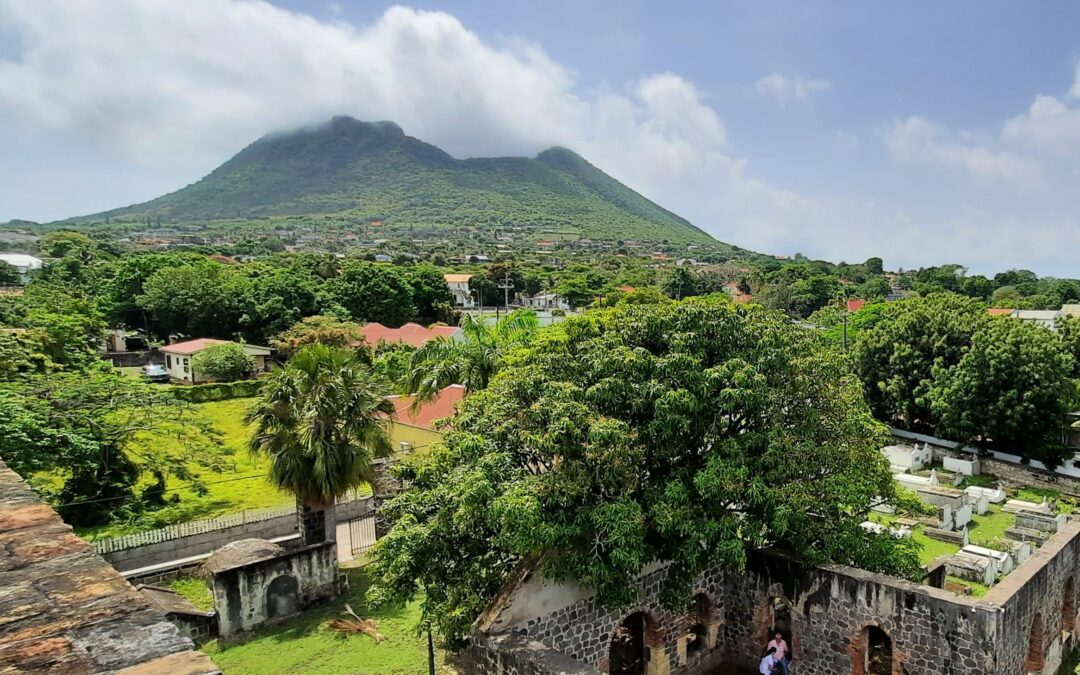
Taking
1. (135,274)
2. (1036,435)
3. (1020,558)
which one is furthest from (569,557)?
(135,274)

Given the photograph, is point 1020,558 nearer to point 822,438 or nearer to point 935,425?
point 822,438

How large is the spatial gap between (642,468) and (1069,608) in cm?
825

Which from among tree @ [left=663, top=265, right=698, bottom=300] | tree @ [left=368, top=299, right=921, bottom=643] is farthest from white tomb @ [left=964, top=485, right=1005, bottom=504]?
tree @ [left=663, top=265, right=698, bottom=300]

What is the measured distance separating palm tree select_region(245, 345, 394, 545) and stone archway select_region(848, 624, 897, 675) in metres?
9.40

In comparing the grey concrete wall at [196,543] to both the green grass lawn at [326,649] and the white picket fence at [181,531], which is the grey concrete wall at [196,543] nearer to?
the white picket fence at [181,531]

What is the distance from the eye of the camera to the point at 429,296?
5697cm

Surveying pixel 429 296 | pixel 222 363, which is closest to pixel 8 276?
pixel 429 296

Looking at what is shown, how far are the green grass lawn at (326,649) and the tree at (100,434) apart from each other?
6.95 metres

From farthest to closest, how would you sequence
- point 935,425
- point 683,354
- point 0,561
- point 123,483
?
1. point 935,425
2. point 123,483
3. point 683,354
4. point 0,561

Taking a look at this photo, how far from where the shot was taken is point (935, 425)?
25406mm

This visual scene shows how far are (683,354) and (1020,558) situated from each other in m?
11.2

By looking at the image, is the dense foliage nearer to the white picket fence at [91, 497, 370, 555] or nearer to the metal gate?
the metal gate

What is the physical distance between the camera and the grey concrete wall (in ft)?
49.9

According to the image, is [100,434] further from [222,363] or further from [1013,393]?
[1013,393]
